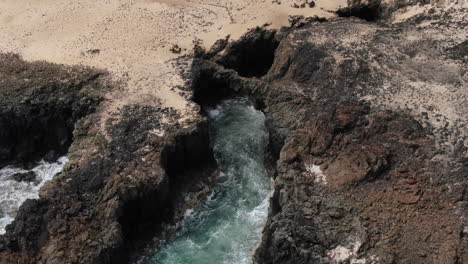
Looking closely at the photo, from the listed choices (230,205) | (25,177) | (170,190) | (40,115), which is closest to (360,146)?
(230,205)

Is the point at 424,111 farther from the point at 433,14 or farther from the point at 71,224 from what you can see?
the point at 71,224

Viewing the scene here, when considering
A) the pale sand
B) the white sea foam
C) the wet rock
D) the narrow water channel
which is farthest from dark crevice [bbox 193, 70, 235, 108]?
the wet rock

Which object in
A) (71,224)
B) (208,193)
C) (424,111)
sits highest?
(424,111)

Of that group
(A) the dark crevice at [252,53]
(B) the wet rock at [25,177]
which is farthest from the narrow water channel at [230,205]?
(B) the wet rock at [25,177]

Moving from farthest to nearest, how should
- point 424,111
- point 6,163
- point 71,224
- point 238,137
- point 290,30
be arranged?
point 290,30 → point 238,137 → point 6,163 → point 424,111 → point 71,224

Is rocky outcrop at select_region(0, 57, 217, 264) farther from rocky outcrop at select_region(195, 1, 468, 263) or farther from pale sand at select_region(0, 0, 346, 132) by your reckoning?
rocky outcrop at select_region(195, 1, 468, 263)

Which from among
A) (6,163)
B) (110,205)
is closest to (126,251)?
(110,205)
